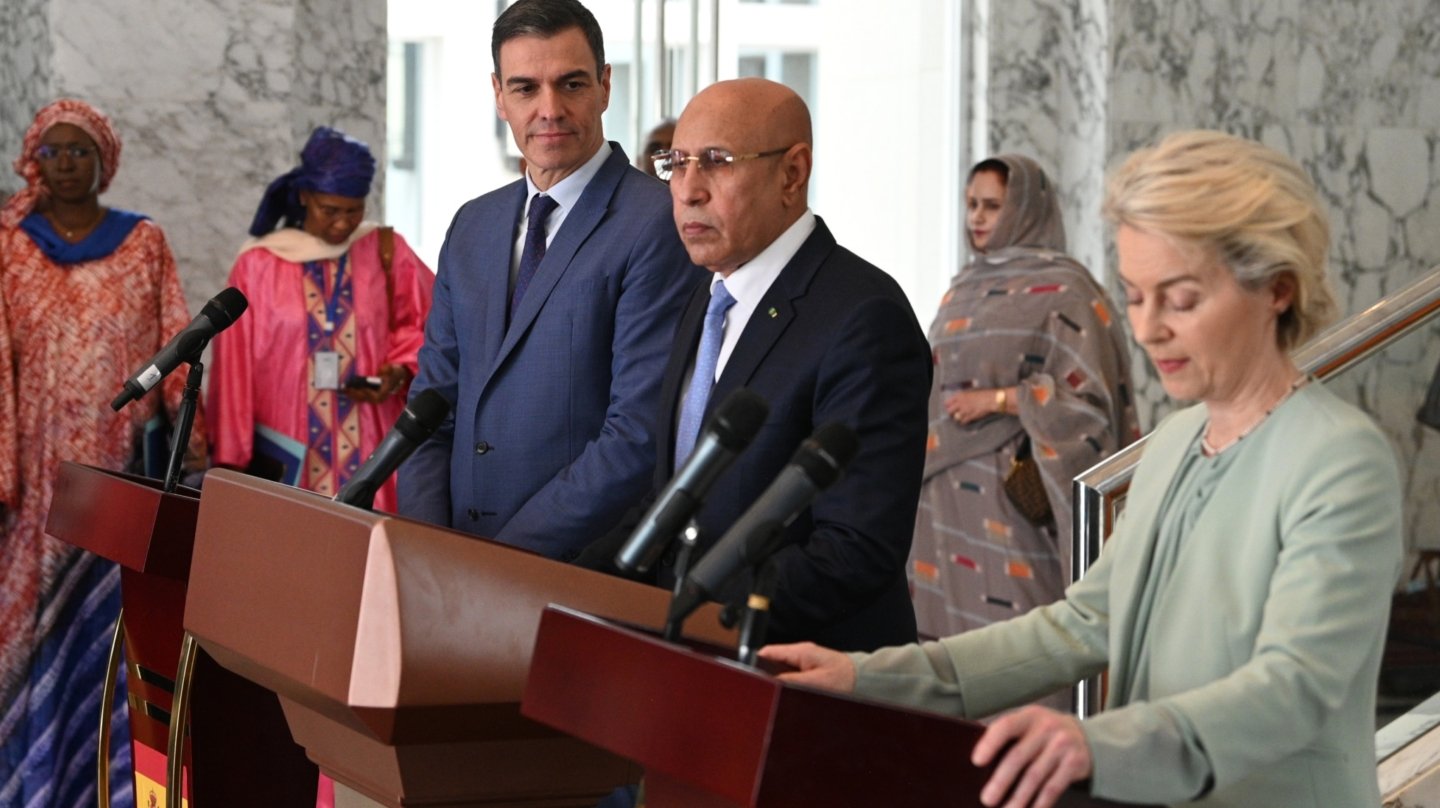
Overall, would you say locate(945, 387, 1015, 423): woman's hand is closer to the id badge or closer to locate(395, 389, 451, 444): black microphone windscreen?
the id badge

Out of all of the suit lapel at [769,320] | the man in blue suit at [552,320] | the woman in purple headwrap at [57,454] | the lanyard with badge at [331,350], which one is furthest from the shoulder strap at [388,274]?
the suit lapel at [769,320]

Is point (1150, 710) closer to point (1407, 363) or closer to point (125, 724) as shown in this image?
point (125, 724)

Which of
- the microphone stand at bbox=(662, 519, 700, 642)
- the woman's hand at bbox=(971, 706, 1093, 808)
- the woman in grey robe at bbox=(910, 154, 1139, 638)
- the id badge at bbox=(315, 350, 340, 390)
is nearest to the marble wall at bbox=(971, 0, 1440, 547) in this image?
the woman in grey robe at bbox=(910, 154, 1139, 638)

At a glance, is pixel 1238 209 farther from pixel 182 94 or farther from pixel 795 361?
pixel 182 94

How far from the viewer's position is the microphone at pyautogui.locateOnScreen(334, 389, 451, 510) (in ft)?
8.05

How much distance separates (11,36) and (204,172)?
0.80m

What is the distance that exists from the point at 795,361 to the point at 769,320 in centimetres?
10

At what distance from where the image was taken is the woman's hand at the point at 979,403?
5.50 metres

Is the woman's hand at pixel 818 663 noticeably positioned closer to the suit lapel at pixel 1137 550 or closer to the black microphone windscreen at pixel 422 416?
the suit lapel at pixel 1137 550

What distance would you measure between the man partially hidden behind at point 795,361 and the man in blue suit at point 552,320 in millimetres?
268

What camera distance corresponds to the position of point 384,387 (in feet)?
18.1

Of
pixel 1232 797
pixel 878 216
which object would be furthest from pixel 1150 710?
pixel 878 216

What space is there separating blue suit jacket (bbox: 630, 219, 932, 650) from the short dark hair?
2.97ft

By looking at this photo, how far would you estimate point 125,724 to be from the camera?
5.23 meters
